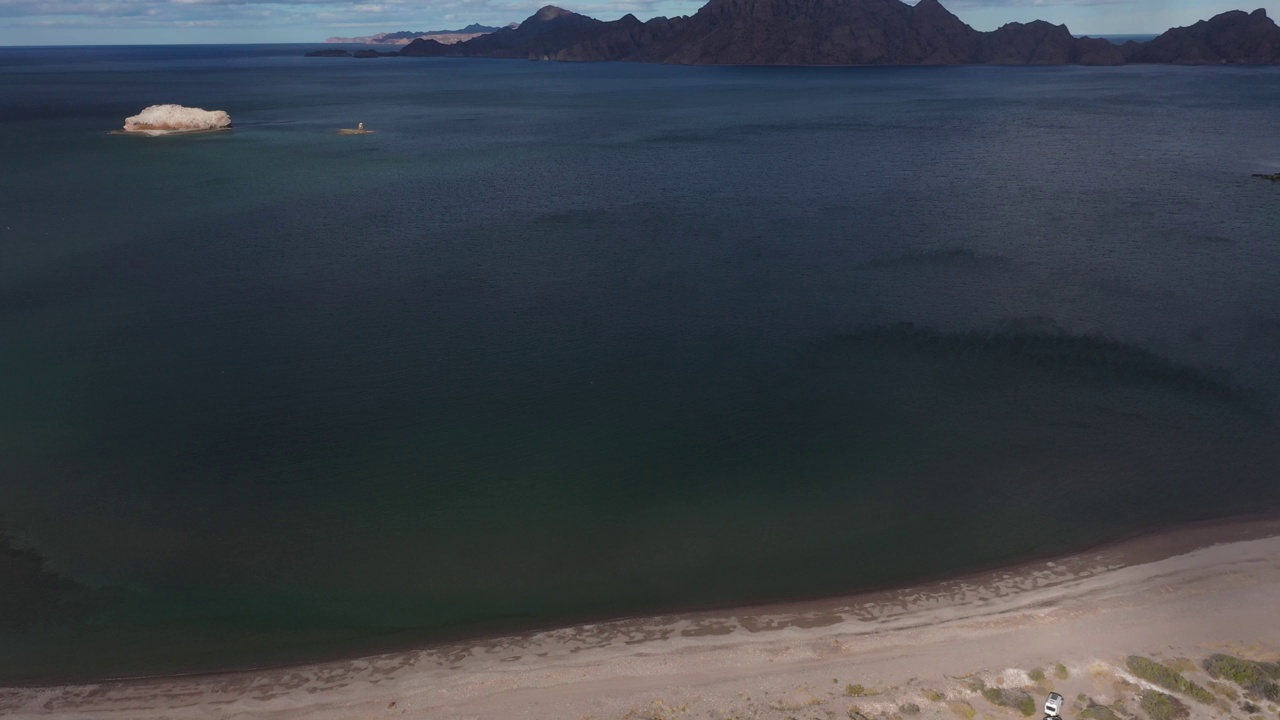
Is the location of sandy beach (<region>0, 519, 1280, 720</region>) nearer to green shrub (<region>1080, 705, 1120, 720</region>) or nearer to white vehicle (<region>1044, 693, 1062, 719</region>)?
green shrub (<region>1080, 705, 1120, 720</region>)

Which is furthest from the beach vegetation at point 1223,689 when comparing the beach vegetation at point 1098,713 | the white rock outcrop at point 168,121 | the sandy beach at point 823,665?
the white rock outcrop at point 168,121

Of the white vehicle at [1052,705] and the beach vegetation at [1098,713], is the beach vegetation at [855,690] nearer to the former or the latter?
the white vehicle at [1052,705]

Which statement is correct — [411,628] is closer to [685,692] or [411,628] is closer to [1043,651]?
[685,692]

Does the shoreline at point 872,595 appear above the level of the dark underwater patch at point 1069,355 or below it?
below

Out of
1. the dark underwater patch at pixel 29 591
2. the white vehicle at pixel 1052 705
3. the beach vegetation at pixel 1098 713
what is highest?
the white vehicle at pixel 1052 705

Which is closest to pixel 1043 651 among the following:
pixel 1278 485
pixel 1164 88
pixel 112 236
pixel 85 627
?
pixel 1278 485

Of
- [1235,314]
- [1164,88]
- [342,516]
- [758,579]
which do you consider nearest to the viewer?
[758,579]
